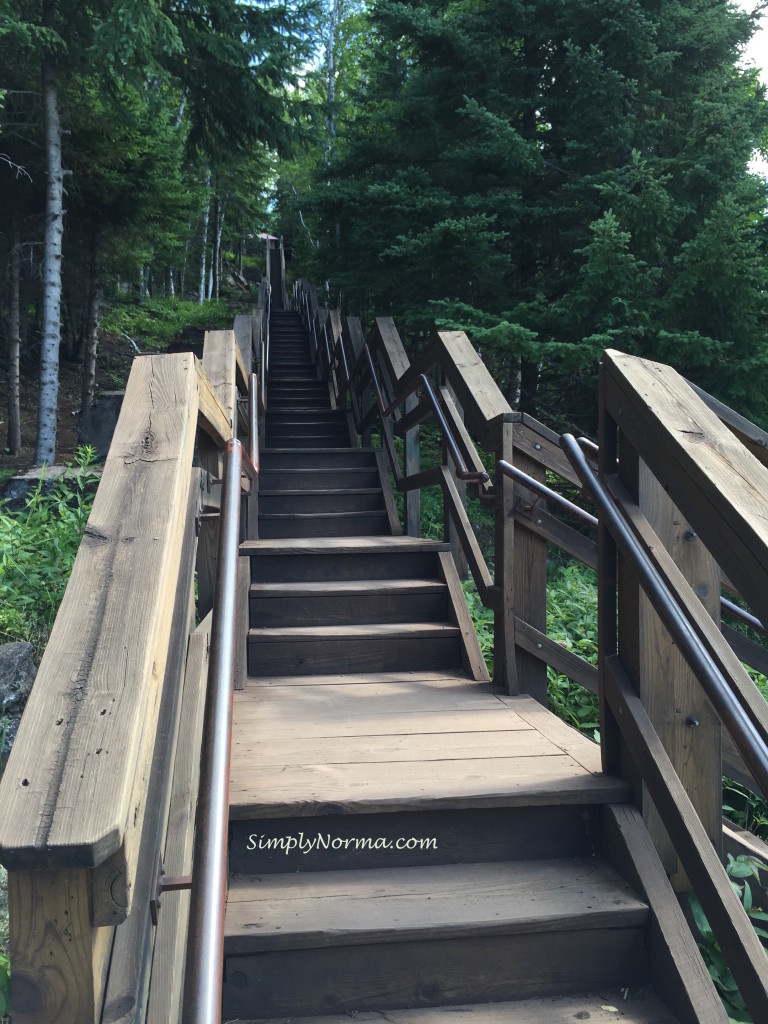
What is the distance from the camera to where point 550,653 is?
310 cm

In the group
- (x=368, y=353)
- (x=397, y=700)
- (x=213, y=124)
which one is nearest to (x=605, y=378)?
(x=397, y=700)

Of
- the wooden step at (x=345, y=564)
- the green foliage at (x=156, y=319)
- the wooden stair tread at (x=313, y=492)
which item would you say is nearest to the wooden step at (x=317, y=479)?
the wooden stair tread at (x=313, y=492)

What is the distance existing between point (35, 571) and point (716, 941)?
349 centimetres

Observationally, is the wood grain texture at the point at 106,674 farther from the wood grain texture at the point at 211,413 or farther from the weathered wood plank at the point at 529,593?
the weathered wood plank at the point at 529,593

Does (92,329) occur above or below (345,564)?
above

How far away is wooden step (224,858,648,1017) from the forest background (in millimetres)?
5077

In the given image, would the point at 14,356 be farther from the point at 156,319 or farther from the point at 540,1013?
the point at 540,1013

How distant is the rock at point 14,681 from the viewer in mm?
3145

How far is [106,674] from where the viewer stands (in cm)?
122

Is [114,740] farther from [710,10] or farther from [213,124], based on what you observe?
[213,124]

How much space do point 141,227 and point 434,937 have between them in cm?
1122

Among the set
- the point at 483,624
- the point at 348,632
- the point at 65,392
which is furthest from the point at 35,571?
the point at 65,392

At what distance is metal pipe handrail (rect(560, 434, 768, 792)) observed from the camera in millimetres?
1459

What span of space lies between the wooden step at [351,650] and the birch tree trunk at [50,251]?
6.31 m
